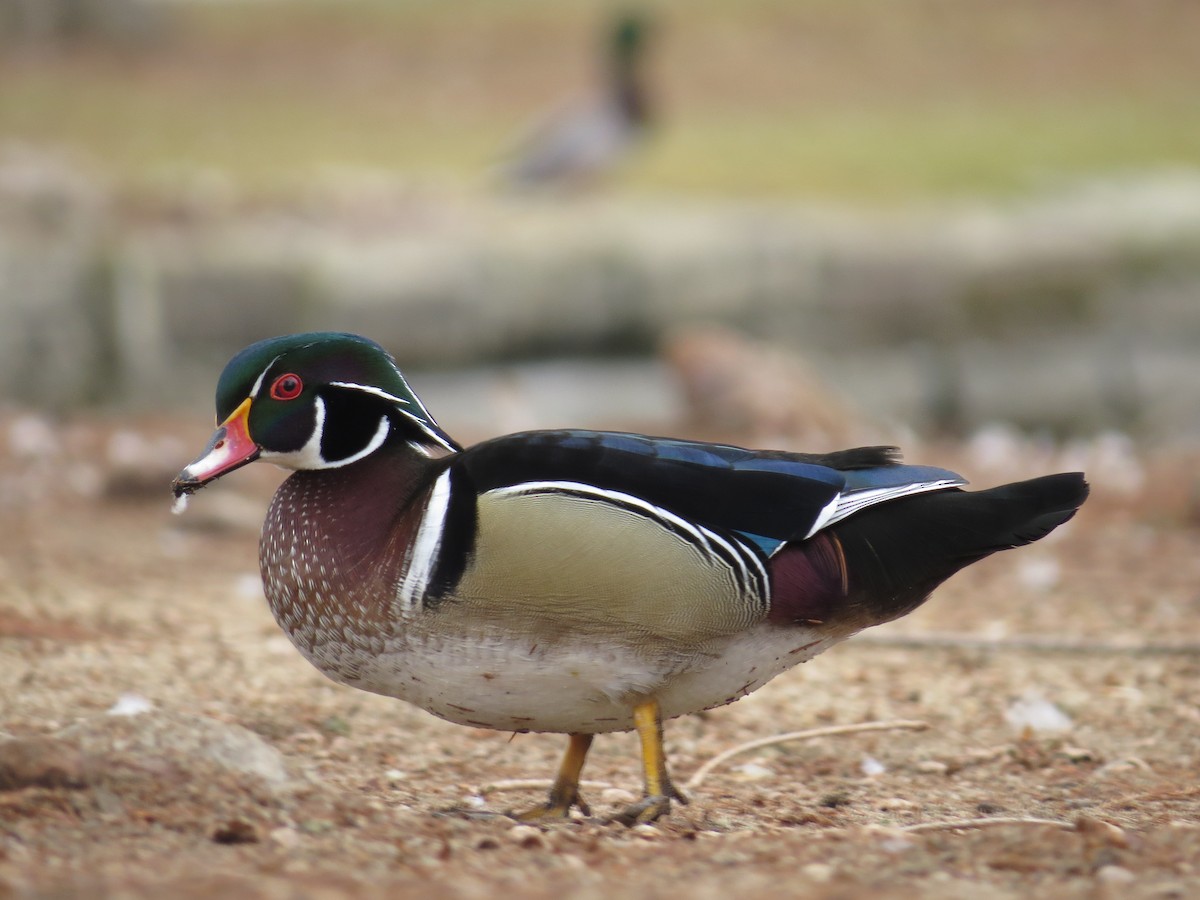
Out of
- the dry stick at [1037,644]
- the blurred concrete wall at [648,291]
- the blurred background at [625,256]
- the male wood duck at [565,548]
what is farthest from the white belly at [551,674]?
the blurred concrete wall at [648,291]

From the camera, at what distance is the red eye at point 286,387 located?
8.05 ft

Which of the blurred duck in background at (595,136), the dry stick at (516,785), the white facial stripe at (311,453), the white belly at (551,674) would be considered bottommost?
the dry stick at (516,785)

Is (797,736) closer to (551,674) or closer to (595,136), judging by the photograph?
(551,674)

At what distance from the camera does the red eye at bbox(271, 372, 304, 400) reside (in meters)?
2.46

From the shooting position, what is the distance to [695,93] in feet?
47.5

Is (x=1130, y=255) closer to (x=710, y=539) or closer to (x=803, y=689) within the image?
(x=803, y=689)

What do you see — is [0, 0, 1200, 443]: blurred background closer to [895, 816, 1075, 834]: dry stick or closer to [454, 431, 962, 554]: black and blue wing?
[454, 431, 962, 554]: black and blue wing

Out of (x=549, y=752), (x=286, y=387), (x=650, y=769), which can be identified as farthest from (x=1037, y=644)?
(x=286, y=387)

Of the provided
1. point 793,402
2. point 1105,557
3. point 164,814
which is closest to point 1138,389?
point 793,402

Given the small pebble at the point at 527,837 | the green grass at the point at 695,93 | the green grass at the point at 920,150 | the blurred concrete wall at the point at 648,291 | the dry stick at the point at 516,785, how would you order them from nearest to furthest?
the small pebble at the point at 527,837, the dry stick at the point at 516,785, the blurred concrete wall at the point at 648,291, the green grass at the point at 920,150, the green grass at the point at 695,93

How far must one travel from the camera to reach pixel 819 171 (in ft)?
34.1

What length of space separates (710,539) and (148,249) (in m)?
5.47

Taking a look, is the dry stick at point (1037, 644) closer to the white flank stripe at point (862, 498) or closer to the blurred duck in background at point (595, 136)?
the white flank stripe at point (862, 498)

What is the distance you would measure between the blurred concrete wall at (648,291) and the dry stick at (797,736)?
464 centimetres
